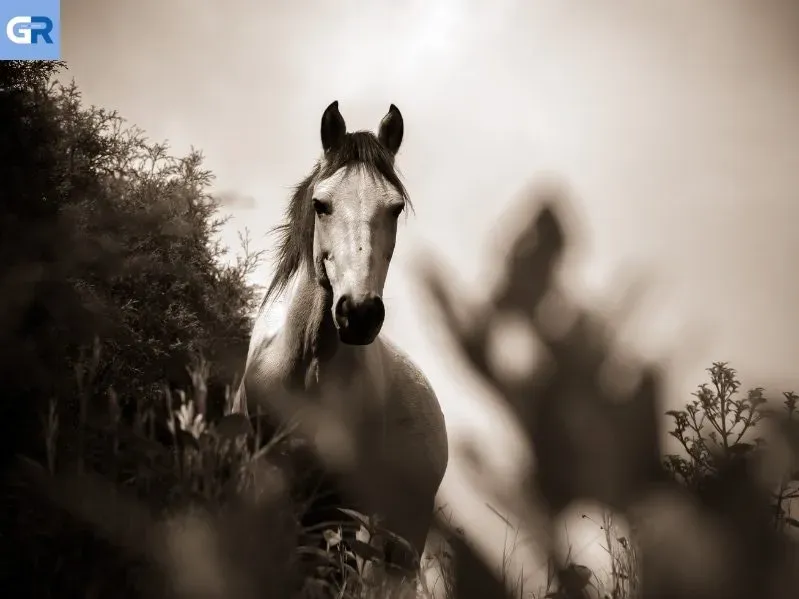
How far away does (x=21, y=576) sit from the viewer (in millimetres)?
1571

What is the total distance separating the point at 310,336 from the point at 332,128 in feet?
4.52

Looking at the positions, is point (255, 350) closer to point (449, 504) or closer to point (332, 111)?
point (332, 111)

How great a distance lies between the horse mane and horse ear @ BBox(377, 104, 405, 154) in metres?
0.30

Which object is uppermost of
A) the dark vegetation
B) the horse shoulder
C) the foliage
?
the foliage

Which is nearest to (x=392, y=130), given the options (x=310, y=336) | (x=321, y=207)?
(x=321, y=207)

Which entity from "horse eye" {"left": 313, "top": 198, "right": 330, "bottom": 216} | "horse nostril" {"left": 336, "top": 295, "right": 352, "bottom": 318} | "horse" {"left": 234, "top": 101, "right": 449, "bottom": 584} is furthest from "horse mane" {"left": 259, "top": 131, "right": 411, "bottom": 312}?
"horse nostril" {"left": 336, "top": 295, "right": 352, "bottom": 318}

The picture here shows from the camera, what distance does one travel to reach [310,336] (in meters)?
4.08

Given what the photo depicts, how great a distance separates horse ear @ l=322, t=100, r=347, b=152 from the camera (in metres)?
4.39

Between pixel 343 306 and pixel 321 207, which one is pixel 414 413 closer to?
pixel 343 306

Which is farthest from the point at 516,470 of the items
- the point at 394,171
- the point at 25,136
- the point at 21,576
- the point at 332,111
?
the point at 25,136

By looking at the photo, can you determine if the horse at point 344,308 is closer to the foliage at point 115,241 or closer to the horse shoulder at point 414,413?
the horse shoulder at point 414,413

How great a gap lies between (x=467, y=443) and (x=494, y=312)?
0.15 metres

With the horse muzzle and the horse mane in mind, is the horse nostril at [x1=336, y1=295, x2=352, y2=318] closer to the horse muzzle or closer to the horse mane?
the horse muzzle

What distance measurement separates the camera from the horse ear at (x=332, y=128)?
4.39 meters
